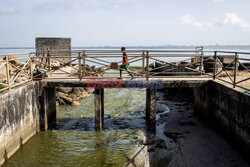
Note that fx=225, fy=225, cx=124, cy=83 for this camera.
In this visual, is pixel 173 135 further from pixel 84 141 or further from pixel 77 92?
pixel 77 92

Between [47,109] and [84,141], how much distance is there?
7.50 feet

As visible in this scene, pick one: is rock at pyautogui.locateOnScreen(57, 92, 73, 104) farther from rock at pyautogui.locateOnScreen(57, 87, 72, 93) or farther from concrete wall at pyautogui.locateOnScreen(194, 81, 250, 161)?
concrete wall at pyautogui.locateOnScreen(194, 81, 250, 161)

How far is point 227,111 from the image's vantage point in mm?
7512

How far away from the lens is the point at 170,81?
8.96 meters

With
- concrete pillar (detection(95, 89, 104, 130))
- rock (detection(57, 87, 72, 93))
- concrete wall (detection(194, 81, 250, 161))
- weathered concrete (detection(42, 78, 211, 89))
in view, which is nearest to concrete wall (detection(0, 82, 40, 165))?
weathered concrete (detection(42, 78, 211, 89))

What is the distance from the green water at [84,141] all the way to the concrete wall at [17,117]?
1.06ft

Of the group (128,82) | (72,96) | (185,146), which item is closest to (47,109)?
(128,82)

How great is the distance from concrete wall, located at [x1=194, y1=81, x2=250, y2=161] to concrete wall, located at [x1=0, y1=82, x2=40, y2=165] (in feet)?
22.6

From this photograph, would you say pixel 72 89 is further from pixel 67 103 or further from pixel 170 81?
pixel 170 81

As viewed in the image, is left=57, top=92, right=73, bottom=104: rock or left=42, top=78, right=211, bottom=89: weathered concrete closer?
left=42, top=78, right=211, bottom=89: weathered concrete

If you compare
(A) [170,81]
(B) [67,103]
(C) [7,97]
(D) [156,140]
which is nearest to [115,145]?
(D) [156,140]

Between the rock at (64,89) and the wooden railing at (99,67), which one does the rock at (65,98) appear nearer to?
the rock at (64,89)

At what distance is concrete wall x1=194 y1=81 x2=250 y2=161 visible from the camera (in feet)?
20.7

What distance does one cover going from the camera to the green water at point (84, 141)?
279 inches
